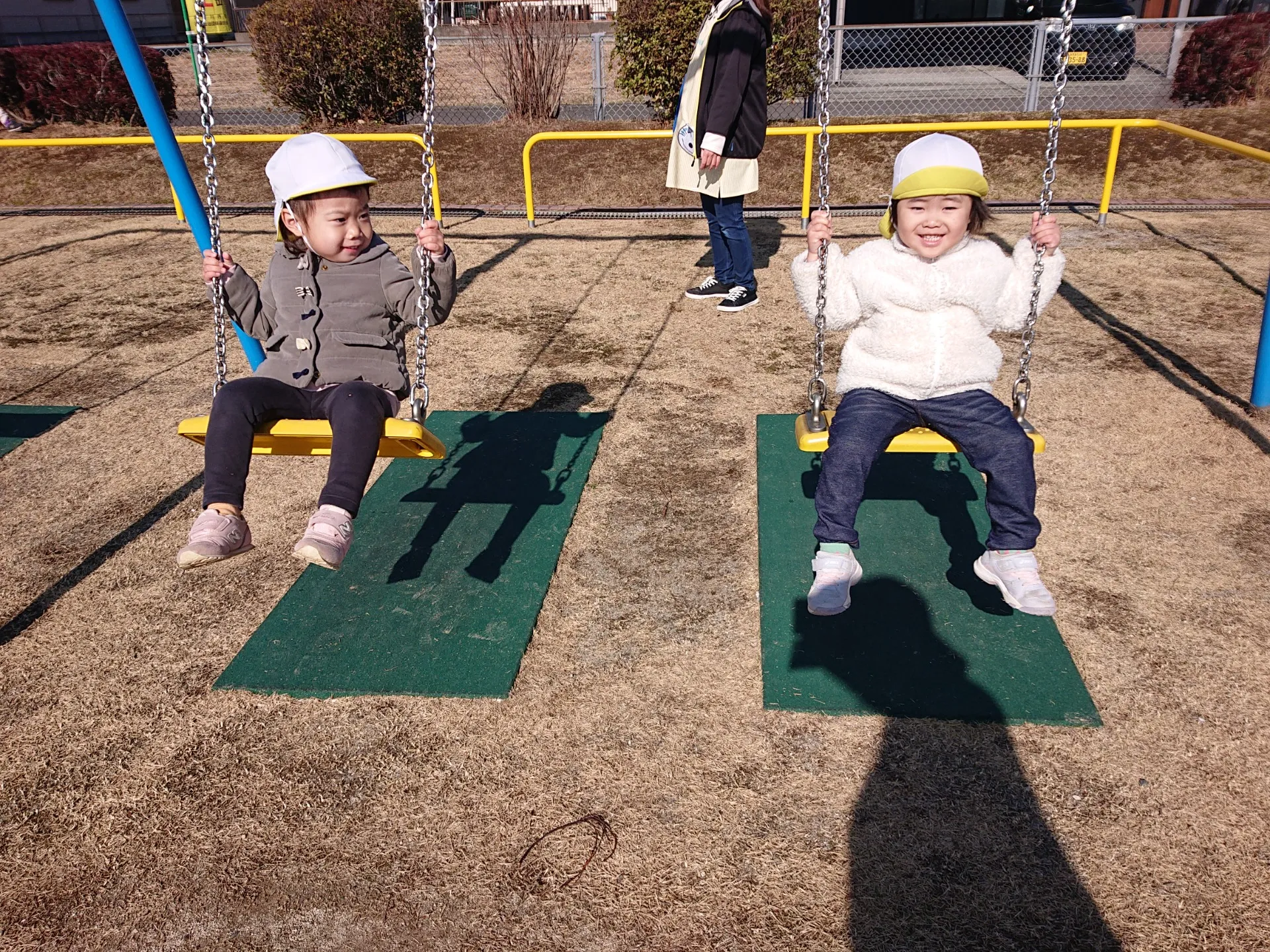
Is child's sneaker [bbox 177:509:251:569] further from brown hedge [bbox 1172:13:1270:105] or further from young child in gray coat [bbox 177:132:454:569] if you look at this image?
brown hedge [bbox 1172:13:1270:105]

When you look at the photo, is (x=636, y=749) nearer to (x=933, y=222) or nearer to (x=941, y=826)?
(x=941, y=826)

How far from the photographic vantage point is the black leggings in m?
2.73

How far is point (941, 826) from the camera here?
2.26 meters

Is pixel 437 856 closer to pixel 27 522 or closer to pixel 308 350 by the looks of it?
pixel 308 350

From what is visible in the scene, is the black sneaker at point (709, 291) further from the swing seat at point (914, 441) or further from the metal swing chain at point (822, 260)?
the swing seat at point (914, 441)

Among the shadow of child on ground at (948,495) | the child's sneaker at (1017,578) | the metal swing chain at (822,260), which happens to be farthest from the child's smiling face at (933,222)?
the child's sneaker at (1017,578)

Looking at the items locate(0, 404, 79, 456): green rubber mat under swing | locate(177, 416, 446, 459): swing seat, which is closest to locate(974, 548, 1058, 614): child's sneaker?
locate(177, 416, 446, 459): swing seat

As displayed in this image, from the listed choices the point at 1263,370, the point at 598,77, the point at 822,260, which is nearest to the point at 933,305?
the point at 822,260

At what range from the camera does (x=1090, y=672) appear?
276 centimetres

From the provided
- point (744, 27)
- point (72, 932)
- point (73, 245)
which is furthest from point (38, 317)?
point (72, 932)

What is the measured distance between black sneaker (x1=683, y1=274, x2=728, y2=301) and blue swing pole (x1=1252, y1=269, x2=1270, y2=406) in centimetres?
313

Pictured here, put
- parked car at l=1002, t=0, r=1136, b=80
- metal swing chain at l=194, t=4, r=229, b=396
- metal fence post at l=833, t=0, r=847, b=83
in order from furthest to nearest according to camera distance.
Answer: parked car at l=1002, t=0, r=1136, b=80, metal fence post at l=833, t=0, r=847, b=83, metal swing chain at l=194, t=4, r=229, b=396

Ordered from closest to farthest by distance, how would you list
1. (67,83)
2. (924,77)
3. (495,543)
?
(495,543)
(67,83)
(924,77)

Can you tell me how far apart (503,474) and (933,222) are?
2051 millimetres
